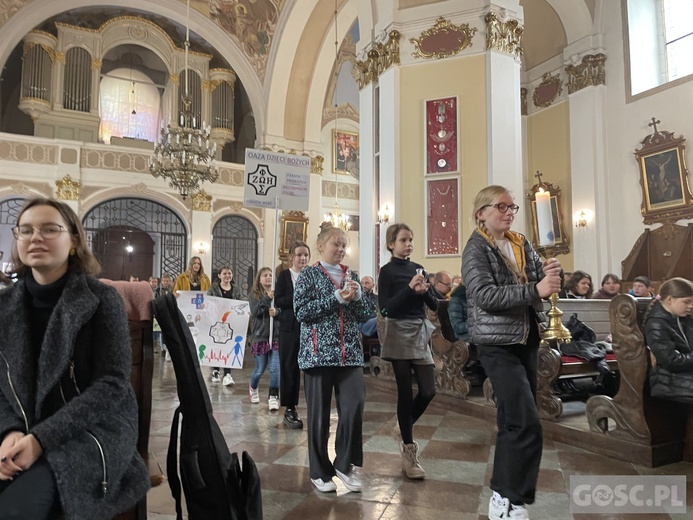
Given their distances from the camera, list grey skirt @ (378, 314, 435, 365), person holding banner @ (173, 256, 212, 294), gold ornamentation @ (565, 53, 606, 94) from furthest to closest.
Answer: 1. gold ornamentation @ (565, 53, 606, 94)
2. person holding banner @ (173, 256, 212, 294)
3. grey skirt @ (378, 314, 435, 365)

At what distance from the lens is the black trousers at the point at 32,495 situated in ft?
4.59

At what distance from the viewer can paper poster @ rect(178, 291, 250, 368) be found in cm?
530

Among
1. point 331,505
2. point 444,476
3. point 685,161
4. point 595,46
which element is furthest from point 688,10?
point 331,505

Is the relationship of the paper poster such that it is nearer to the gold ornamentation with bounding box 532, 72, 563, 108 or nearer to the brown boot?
the brown boot

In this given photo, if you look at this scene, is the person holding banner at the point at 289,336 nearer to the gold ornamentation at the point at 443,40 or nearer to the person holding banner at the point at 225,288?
the person holding banner at the point at 225,288

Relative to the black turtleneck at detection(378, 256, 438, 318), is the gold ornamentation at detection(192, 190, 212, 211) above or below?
above

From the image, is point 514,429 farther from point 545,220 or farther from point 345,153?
point 345,153

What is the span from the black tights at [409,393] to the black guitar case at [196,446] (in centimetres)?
130

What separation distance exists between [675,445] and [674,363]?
27.0 inches

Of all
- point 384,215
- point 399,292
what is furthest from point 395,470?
point 384,215

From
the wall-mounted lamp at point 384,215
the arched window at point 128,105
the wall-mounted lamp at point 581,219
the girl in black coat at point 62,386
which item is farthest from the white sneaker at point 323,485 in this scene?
the arched window at point 128,105

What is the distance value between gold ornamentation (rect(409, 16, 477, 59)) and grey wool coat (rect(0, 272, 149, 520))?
7.14 metres

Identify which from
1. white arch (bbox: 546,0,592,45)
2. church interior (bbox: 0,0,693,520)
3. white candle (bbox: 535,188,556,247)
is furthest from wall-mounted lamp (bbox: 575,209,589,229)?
white candle (bbox: 535,188,556,247)

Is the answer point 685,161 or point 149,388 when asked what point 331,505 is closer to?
point 149,388
